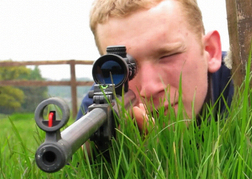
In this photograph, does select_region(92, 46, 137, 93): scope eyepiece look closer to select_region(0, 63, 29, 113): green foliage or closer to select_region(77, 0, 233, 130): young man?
select_region(77, 0, 233, 130): young man

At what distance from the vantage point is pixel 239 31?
1865 millimetres

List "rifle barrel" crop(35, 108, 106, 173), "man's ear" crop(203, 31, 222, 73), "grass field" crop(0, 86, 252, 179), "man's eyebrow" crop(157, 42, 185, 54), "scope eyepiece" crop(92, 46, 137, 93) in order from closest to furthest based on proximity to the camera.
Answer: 1. "rifle barrel" crop(35, 108, 106, 173)
2. "grass field" crop(0, 86, 252, 179)
3. "scope eyepiece" crop(92, 46, 137, 93)
4. "man's eyebrow" crop(157, 42, 185, 54)
5. "man's ear" crop(203, 31, 222, 73)

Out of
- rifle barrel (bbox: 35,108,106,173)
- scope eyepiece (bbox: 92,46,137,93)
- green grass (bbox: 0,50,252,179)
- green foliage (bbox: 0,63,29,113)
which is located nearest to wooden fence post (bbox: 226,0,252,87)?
green grass (bbox: 0,50,252,179)

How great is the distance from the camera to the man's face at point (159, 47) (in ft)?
6.07

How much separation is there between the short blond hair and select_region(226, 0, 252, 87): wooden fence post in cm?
28

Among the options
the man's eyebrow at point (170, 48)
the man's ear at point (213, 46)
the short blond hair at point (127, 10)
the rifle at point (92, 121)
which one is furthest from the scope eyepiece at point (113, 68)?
the man's ear at point (213, 46)

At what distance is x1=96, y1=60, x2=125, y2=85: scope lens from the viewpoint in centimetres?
148

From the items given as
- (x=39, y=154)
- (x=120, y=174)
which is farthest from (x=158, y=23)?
(x=39, y=154)

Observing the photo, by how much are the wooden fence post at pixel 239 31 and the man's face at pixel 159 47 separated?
9.4 inches

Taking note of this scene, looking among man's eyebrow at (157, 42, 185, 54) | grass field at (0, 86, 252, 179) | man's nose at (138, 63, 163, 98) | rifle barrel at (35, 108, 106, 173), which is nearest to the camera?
rifle barrel at (35, 108, 106, 173)

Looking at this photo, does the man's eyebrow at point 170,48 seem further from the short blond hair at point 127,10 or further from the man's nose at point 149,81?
the short blond hair at point 127,10

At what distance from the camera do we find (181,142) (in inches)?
48.2

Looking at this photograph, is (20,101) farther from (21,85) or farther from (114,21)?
(114,21)

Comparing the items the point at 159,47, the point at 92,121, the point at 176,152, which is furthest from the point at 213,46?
the point at 92,121
